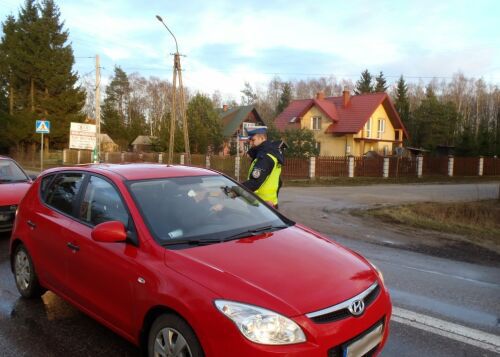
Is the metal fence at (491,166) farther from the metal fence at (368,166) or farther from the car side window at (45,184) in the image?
the car side window at (45,184)

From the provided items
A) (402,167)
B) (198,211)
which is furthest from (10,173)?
(402,167)

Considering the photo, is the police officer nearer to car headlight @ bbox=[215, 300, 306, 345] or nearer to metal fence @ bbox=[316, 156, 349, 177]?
car headlight @ bbox=[215, 300, 306, 345]

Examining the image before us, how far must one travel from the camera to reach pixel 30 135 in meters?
43.9

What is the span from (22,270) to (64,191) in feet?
3.98

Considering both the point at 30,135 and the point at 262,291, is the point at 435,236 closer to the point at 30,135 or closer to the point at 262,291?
the point at 262,291

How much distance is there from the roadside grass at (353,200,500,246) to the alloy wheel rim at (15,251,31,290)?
8051 millimetres

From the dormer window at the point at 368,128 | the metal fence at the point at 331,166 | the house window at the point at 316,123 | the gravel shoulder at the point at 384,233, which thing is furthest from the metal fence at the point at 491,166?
the gravel shoulder at the point at 384,233

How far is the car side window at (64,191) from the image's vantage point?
4241 millimetres

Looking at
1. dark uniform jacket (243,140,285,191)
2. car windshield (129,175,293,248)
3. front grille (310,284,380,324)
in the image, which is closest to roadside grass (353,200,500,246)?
dark uniform jacket (243,140,285,191)

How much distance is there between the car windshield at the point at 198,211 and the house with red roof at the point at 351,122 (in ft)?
126

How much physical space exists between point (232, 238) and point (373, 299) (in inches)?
43.2

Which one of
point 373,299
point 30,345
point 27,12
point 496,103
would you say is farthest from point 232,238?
point 496,103

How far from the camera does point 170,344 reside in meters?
2.86

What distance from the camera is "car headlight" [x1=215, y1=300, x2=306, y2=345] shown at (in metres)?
2.48
